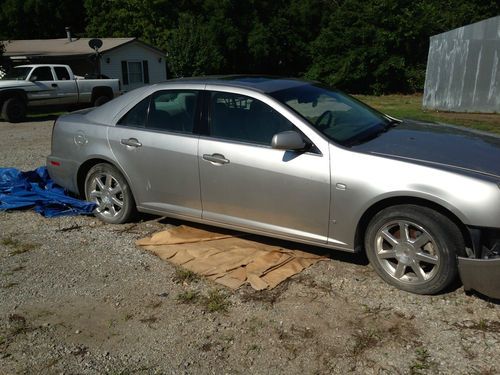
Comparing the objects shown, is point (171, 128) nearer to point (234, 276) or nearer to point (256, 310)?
point (234, 276)

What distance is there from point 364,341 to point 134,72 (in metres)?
30.9

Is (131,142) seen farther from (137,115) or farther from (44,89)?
(44,89)

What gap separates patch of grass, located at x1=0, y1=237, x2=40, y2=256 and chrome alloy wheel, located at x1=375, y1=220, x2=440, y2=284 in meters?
3.31

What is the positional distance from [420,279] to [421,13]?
32.9 meters

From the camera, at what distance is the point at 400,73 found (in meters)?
32.6

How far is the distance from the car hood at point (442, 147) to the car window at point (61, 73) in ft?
52.8

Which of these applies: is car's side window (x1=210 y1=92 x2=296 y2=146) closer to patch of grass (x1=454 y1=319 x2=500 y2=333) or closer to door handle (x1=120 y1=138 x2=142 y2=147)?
door handle (x1=120 y1=138 x2=142 y2=147)

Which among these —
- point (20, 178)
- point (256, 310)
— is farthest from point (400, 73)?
point (256, 310)

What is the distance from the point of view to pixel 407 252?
13.0 feet

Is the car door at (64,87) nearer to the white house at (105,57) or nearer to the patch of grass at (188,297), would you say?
the white house at (105,57)

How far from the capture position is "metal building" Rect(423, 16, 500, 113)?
16625mm

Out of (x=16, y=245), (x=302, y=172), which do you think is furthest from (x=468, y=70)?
(x=16, y=245)

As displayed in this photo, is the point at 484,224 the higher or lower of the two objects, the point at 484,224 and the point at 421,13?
the lower

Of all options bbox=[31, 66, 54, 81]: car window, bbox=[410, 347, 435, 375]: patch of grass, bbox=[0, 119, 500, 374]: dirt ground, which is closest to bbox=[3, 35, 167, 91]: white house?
bbox=[31, 66, 54, 81]: car window
